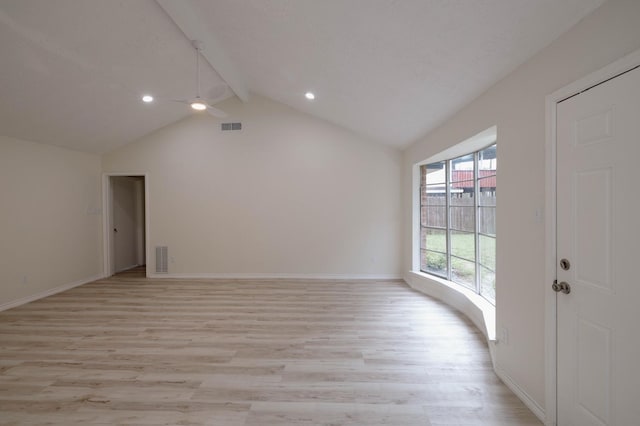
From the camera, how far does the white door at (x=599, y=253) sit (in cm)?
145

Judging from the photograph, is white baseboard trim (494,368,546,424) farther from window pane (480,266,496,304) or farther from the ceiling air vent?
the ceiling air vent

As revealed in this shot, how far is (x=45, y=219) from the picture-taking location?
4910 millimetres

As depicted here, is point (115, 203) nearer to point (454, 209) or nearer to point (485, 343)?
point (454, 209)

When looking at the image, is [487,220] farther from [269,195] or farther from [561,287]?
[269,195]

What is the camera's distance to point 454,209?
4.46 meters

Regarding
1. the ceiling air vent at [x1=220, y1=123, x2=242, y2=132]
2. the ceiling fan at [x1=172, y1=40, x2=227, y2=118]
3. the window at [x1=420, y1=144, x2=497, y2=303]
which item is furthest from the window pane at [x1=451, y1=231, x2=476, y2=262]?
the ceiling air vent at [x1=220, y1=123, x2=242, y2=132]

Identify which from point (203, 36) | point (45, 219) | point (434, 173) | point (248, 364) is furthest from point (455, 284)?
point (45, 219)

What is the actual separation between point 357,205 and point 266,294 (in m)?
2.56

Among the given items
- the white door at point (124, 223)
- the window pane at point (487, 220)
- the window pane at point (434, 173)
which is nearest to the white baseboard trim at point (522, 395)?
the window pane at point (487, 220)

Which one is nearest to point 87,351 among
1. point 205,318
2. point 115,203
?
point 205,318

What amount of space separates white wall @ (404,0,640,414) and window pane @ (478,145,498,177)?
0.94 meters

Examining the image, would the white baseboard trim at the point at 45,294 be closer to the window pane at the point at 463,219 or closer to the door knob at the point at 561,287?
the door knob at the point at 561,287

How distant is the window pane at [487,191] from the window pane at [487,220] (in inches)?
3.0

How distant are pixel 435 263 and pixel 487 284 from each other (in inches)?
54.3
